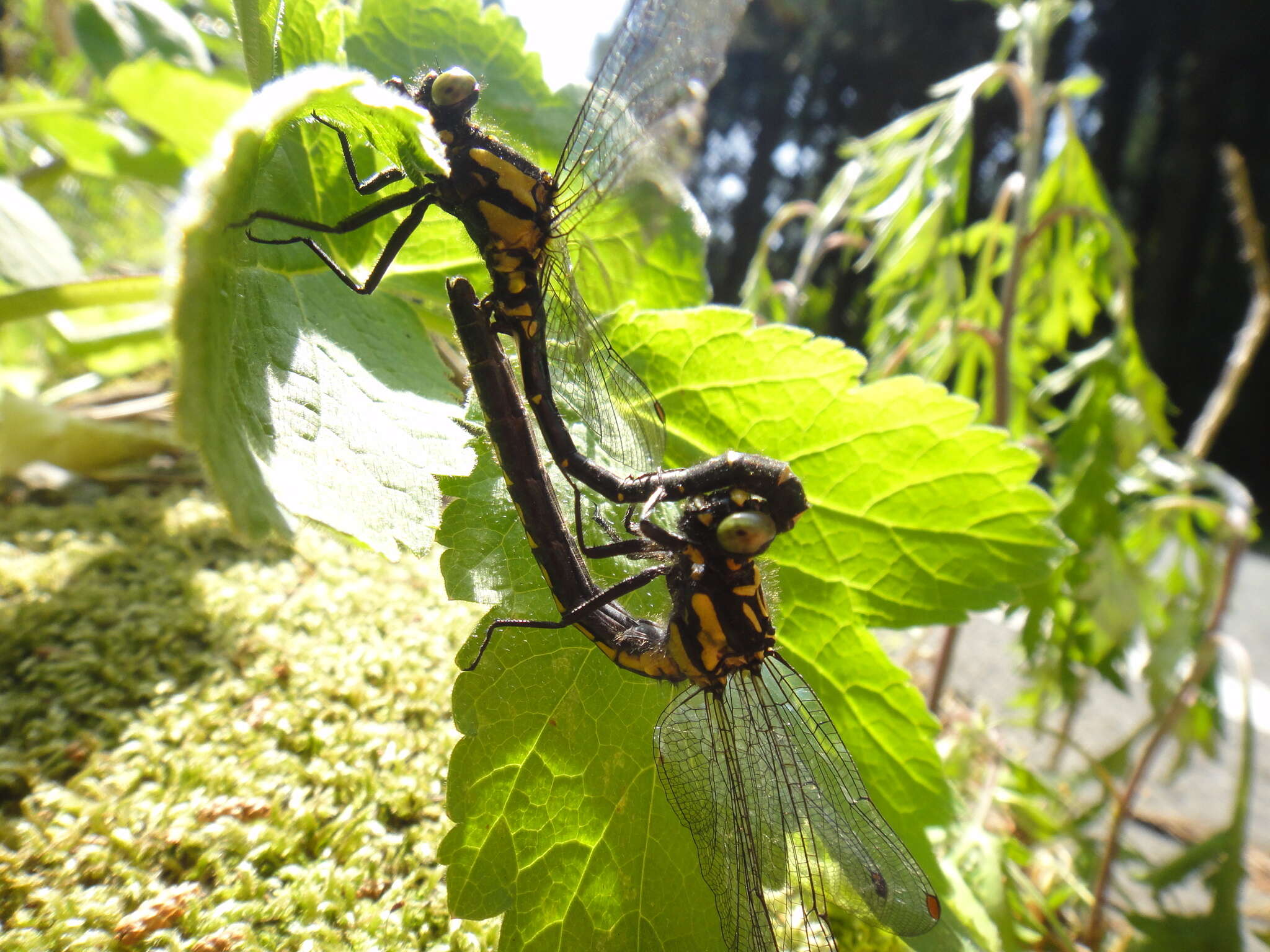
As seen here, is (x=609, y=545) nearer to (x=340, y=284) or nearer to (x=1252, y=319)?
(x=340, y=284)

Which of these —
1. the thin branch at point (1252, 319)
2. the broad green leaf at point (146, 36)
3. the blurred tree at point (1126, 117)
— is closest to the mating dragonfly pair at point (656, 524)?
the broad green leaf at point (146, 36)

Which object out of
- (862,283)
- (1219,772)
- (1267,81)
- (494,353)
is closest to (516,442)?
(494,353)

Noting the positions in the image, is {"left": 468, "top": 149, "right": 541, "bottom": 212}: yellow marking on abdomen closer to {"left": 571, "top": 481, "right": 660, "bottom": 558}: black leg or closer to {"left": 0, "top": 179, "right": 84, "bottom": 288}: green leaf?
{"left": 571, "top": 481, "right": 660, "bottom": 558}: black leg

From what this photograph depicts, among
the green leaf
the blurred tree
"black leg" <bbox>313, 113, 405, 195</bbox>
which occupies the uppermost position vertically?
the blurred tree

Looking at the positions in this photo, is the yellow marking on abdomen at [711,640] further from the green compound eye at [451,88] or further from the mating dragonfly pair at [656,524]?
the green compound eye at [451,88]

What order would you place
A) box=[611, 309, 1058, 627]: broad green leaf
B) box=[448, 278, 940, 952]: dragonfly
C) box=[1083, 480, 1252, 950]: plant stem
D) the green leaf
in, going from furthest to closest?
box=[1083, 480, 1252, 950]: plant stem, the green leaf, box=[611, 309, 1058, 627]: broad green leaf, box=[448, 278, 940, 952]: dragonfly

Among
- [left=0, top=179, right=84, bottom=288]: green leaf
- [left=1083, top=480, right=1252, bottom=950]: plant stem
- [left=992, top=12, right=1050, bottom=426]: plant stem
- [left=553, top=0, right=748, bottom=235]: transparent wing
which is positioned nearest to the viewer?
[left=553, top=0, right=748, bottom=235]: transparent wing

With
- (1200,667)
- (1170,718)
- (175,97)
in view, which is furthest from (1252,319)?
(175,97)

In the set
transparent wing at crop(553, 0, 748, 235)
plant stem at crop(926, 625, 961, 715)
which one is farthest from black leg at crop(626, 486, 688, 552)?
plant stem at crop(926, 625, 961, 715)
